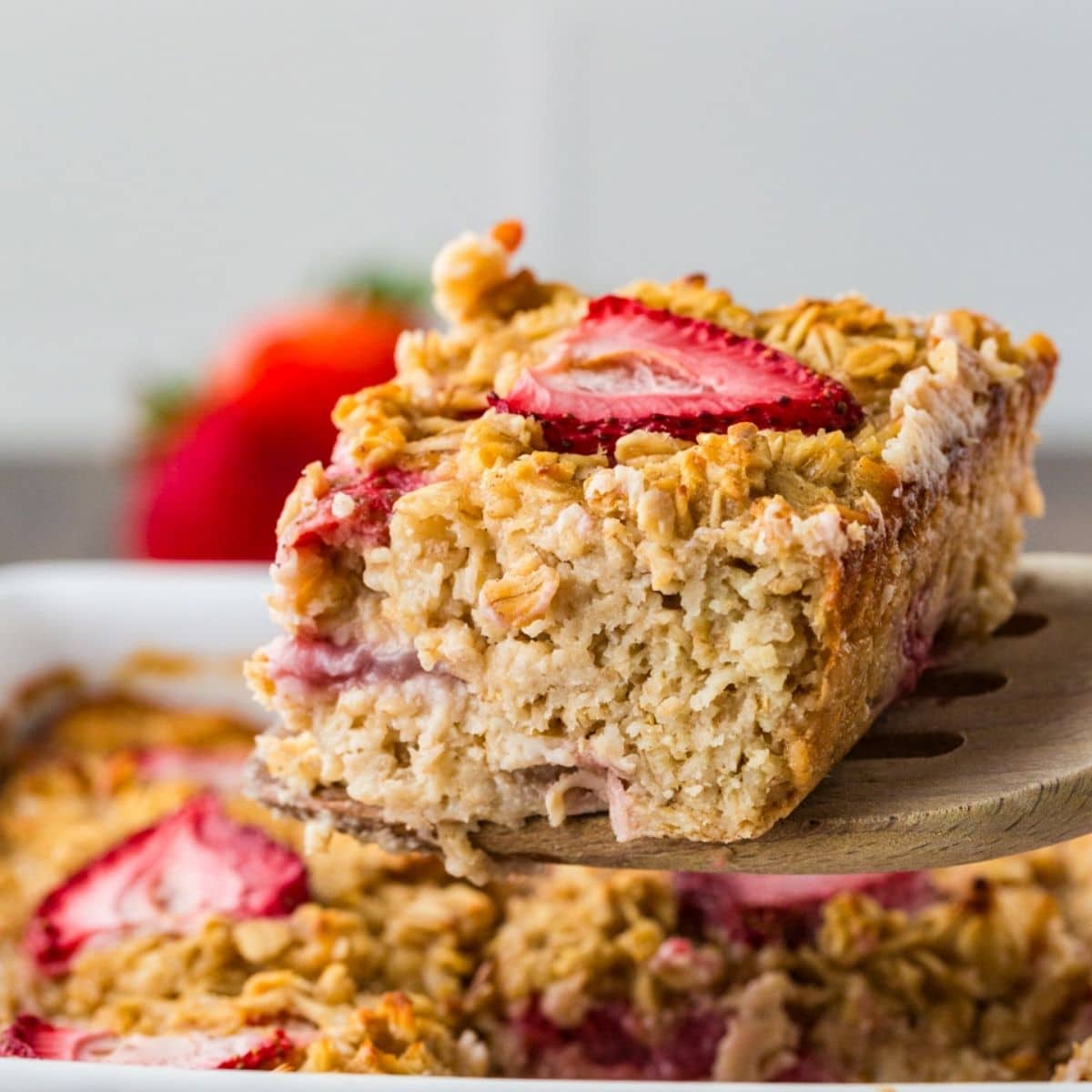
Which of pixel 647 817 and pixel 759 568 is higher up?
pixel 759 568

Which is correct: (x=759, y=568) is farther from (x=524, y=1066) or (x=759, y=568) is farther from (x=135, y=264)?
(x=135, y=264)

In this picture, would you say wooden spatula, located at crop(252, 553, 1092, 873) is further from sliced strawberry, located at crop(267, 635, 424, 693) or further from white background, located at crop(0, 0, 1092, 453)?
white background, located at crop(0, 0, 1092, 453)

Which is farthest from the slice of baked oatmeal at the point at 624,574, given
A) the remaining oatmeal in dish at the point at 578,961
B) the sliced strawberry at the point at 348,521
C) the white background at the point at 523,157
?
the white background at the point at 523,157

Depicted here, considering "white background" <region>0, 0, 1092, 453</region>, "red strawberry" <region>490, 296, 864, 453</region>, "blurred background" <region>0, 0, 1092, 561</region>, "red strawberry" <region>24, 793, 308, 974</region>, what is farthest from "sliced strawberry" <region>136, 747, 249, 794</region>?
"white background" <region>0, 0, 1092, 453</region>

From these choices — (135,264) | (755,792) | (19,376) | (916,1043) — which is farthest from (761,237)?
(755,792)

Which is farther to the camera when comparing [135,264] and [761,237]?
[135,264]
